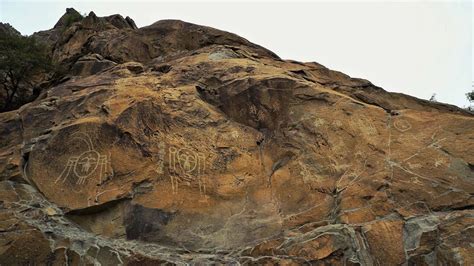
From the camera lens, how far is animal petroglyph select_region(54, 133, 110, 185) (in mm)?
9188

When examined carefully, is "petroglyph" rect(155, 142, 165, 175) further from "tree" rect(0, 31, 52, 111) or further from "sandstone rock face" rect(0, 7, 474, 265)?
"tree" rect(0, 31, 52, 111)

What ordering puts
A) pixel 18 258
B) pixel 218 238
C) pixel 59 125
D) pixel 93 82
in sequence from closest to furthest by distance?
pixel 18 258 < pixel 218 238 < pixel 59 125 < pixel 93 82

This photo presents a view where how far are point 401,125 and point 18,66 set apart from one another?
12892 mm

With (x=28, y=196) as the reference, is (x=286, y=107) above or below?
above

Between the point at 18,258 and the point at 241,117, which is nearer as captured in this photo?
the point at 18,258

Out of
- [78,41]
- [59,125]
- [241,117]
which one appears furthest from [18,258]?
[78,41]

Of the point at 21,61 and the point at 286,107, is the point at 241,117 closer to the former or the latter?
the point at 286,107

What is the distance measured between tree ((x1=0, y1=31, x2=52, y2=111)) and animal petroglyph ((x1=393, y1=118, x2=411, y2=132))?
12436 millimetres

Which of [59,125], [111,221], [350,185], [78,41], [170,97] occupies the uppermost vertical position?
[78,41]

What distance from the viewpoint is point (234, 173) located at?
964 centimetres

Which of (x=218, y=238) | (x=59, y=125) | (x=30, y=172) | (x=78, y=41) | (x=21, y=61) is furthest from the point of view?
(x=78, y=41)

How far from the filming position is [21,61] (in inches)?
611

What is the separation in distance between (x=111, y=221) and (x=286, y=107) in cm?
484

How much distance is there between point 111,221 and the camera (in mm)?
8695
